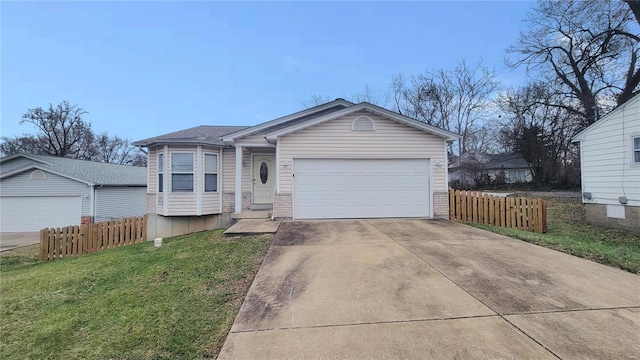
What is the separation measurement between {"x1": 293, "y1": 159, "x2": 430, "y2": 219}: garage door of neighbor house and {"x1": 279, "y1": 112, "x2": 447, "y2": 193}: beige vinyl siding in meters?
0.25

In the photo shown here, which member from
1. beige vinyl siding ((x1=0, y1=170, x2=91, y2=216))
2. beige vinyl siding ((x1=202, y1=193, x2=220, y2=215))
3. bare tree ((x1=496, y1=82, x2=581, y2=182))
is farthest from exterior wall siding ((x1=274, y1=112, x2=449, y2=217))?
bare tree ((x1=496, y1=82, x2=581, y2=182))

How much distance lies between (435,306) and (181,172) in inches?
403

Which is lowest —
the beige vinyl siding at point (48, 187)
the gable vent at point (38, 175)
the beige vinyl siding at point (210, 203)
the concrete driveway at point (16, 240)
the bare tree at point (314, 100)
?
the concrete driveway at point (16, 240)

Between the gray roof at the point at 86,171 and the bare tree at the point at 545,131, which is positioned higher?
the bare tree at the point at 545,131

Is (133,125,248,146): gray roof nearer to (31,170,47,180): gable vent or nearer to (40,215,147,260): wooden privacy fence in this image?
(40,215,147,260): wooden privacy fence

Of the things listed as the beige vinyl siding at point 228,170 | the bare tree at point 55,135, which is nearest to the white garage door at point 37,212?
the beige vinyl siding at point 228,170

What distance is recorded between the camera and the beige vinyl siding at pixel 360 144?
984 cm

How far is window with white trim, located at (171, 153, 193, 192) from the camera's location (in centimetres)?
1088

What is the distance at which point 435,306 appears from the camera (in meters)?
3.31

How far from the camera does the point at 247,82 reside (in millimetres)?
20234

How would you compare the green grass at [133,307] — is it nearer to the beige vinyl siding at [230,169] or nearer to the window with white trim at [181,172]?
the window with white trim at [181,172]

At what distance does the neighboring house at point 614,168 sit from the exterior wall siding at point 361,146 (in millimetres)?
5400

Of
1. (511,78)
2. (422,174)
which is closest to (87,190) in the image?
(422,174)

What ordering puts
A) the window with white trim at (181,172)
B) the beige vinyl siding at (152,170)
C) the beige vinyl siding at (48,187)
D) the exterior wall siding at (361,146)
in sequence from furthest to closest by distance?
the beige vinyl siding at (48,187), the beige vinyl siding at (152,170), the window with white trim at (181,172), the exterior wall siding at (361,146)
